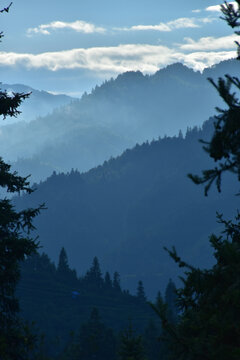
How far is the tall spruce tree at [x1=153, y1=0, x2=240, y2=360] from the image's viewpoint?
7.48 metres

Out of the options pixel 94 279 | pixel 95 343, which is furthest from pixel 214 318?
pixel 94 279

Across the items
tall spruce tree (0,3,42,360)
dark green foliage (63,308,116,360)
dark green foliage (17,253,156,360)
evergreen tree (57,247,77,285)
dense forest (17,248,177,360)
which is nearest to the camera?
tall spruce tree (0,3,42,360)

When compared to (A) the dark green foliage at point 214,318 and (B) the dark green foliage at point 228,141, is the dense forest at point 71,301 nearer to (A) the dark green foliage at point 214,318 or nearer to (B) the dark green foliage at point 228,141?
(A) the dark green foliage at point 214,318

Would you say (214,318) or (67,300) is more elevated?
(67,300)

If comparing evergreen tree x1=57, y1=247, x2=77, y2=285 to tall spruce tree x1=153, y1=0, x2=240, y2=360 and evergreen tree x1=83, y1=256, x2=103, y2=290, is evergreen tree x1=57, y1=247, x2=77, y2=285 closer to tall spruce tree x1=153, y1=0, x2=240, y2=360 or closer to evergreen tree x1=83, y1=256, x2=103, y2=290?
evergreen tree x1=83, y1=256, x2=103, y2=290

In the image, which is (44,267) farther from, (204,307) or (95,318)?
(204,307)

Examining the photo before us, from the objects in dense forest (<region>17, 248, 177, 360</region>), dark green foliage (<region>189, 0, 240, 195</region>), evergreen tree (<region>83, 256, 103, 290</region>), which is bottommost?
dark green foliage (<region>189, 0, 240, 195</region>)

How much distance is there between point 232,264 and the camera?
761cm

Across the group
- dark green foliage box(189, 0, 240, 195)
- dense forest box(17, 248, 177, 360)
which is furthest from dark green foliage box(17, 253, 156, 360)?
dark green foliage box(189, 0, 240, 195)

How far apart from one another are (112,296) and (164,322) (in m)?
177

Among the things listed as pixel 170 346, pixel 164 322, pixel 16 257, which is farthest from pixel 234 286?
pixel 16 257

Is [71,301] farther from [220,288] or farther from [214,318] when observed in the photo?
[214,318]

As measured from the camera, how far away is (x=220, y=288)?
8.46 metres

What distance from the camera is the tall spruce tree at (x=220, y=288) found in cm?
748
